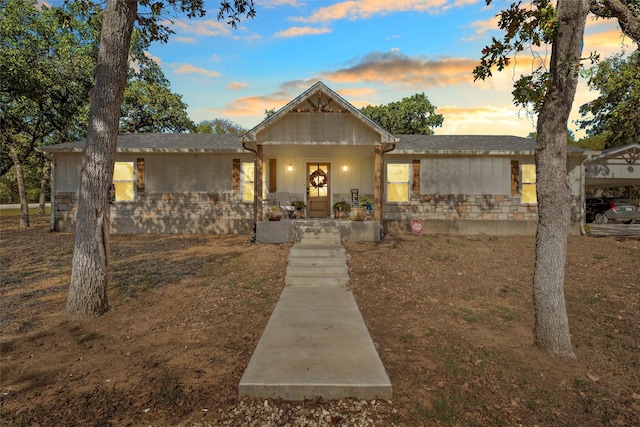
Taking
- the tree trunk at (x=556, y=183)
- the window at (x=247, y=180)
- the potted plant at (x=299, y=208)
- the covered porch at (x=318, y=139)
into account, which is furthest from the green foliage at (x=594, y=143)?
the tree trunk at (x=556, y=183)

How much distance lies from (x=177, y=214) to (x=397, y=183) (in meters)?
9.50

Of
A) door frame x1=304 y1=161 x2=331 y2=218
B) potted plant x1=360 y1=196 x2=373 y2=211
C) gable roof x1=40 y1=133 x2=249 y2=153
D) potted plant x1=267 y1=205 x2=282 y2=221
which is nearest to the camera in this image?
potted plant x1=267 y1=205 x2=282 y2=221

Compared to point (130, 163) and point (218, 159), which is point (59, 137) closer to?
point (130, 163)

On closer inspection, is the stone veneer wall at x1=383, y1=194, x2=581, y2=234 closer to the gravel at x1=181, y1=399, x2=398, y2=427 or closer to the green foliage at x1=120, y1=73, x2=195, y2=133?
the gravel at x1=181, y1=399, x2=398, y2=427

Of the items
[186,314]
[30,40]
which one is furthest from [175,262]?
[30,40]

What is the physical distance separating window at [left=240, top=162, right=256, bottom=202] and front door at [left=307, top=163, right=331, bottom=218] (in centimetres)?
244

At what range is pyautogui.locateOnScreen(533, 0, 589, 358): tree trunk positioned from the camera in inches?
160

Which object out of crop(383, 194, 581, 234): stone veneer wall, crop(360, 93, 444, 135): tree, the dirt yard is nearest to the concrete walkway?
the dirt yard

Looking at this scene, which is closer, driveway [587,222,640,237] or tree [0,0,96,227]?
driveway [587,222,640,237]

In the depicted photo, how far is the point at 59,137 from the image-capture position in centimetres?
2275

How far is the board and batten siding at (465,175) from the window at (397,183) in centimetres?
64

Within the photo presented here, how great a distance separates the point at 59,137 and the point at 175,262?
2055cm

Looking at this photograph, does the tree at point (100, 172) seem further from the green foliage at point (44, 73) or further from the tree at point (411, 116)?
the tree at point (411, 116)

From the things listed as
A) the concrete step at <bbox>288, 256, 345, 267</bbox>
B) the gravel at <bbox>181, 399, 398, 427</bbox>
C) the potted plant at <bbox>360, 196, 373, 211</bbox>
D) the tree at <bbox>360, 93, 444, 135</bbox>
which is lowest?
the gravel at <bbox>181, 399, 398, 427</bbox>
